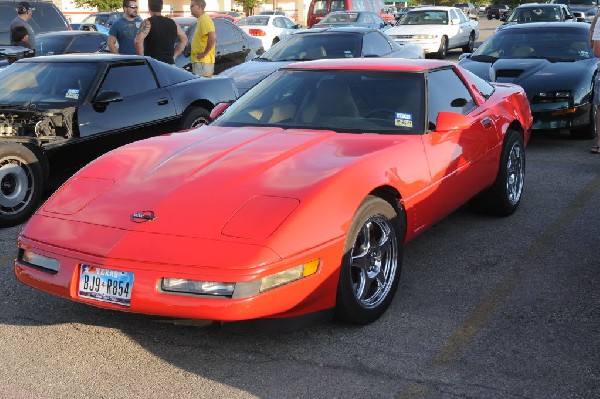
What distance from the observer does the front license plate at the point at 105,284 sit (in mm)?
3646

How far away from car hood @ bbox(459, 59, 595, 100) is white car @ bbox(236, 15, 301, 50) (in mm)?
13904

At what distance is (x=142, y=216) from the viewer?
3896mm

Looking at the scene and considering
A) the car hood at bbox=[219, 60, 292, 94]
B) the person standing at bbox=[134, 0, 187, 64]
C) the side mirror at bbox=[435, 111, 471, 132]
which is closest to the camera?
the side mirror at bbox=[435, 111, 471, 132]

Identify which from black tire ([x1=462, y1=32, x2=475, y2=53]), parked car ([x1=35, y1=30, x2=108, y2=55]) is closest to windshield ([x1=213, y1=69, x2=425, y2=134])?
parked car ([x1=35, y1=30, x2=108, y2=55])

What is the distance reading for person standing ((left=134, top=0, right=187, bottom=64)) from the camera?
10.4 m

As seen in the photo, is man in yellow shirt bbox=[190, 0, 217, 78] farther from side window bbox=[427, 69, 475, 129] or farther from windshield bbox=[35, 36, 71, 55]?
side window bbox=[427, 69, 475, 129]

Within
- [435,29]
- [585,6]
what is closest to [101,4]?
[585,6]

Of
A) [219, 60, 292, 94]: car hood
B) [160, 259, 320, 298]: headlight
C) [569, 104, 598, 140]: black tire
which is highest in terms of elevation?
[219, 60, 292, 94]: car hood

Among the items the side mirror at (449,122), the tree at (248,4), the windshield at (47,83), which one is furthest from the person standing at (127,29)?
the tree at (248,4)

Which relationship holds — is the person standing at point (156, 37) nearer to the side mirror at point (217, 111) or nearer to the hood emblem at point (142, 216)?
the side mirror at point (217, 111)

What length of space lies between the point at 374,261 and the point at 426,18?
751 inches

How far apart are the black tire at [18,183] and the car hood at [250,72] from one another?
489 centimetres

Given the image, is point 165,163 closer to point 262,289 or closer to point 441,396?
point 262,289

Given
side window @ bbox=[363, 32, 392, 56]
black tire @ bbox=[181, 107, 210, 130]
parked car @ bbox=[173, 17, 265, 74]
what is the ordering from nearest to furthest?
black tire @ bbox=[181, 107, 210, 130] → side window @ bbox=[363, 32, 392, 56] → parked car @ bbox=[173, 17, 265, 74]
